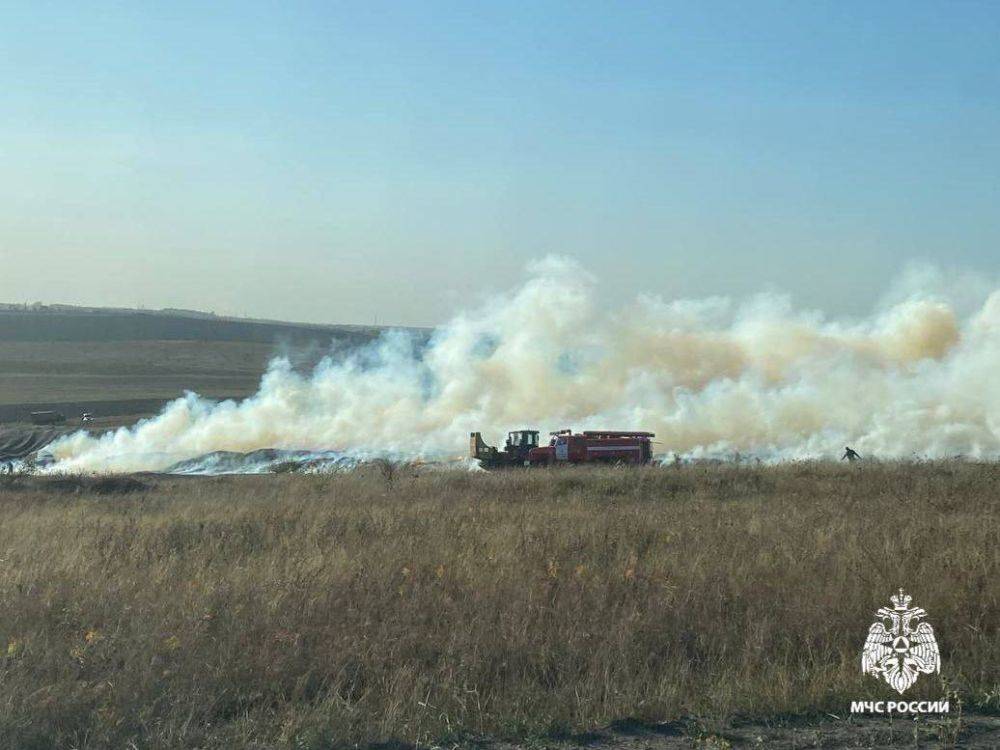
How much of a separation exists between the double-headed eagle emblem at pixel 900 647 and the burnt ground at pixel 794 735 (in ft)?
2.23

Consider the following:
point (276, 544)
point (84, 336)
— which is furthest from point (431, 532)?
point (84, 336)

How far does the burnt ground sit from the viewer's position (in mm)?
6965

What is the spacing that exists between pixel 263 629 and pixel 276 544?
4.30m

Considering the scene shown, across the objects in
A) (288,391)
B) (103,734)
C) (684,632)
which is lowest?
(103,734)

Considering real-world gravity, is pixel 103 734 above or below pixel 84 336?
below

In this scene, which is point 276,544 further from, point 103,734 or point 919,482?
point 919,482

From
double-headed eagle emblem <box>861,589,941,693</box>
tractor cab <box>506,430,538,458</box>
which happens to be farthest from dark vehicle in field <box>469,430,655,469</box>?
double-headed eagle emblem <box>861,589,941,693</box>

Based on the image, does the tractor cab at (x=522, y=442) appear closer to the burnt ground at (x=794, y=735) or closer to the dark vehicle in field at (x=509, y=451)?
the dark vehicle in field at (x=509, y=451)

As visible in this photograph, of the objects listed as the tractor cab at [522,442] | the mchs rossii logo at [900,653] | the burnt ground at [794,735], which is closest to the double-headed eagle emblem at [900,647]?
the mchs rossii logo at [900,653]

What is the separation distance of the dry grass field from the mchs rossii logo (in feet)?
0.38

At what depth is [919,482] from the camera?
21938 millimetres

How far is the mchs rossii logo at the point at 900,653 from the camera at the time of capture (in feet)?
25.2

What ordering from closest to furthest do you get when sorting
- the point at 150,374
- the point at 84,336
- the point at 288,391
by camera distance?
the point at 288,391 → the point at 150,374 → the point at 84,336

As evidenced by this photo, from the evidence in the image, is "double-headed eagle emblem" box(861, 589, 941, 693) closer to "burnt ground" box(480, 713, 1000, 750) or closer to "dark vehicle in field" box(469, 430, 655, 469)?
"burnt ground" box(480, 713, 1000, 750)
